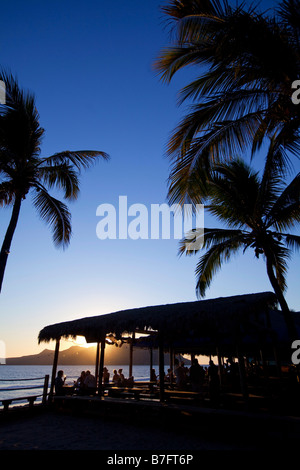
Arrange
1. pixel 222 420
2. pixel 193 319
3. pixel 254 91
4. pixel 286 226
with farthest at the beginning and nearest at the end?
pixel 286 226 < pixel 193 319 < pixel 222 420 < pixel 254 91

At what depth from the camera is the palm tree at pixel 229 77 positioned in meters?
4.40

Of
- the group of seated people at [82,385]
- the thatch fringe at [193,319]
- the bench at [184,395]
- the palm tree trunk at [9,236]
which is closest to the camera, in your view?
the thatch fringe at [193,319]

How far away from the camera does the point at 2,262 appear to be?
25.4 feet

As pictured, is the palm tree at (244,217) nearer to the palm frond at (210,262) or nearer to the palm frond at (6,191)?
the palm frond at (210,262)

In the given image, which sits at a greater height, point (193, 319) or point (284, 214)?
point (284, 214)

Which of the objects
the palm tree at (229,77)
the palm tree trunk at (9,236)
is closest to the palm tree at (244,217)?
the palm tree at (229,77)

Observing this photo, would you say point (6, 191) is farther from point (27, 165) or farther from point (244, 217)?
point (244, 217)

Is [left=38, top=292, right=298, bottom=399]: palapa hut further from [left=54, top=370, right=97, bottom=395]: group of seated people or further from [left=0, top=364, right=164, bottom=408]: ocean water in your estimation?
[left=0, top=364, right=164, bottom=408]: ocean water

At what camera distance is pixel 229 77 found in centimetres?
527

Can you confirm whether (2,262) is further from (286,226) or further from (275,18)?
(286,226)

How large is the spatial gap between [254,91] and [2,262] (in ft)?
24.7

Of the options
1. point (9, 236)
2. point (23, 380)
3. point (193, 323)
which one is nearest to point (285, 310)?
point (193, 323)

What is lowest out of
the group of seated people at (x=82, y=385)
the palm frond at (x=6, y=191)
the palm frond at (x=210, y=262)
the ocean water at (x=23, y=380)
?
the ocean water at (x=23, y=380)

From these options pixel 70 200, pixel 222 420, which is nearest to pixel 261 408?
pixel 222 420
